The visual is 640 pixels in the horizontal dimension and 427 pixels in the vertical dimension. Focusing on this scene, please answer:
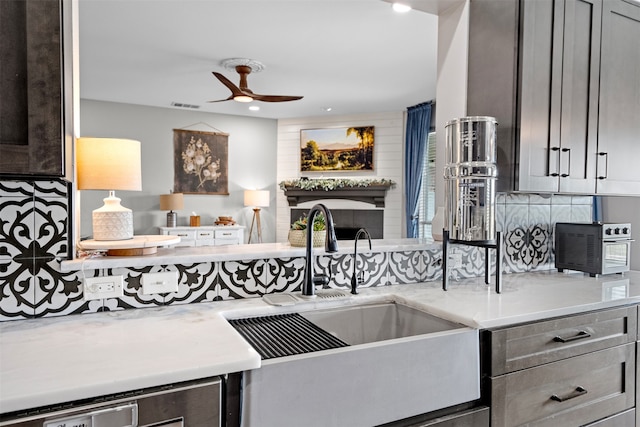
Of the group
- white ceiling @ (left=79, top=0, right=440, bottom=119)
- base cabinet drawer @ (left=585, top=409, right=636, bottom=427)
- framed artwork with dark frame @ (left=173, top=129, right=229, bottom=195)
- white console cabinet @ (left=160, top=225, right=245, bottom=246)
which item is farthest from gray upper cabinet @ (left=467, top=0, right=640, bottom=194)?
framed artwork with dark frame @ (left=173, top=129, right=229, bottom=195)

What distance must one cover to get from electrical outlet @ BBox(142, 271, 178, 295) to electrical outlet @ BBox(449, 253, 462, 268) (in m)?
1.32

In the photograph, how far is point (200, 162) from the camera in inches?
261

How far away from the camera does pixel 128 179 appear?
58.6 inches

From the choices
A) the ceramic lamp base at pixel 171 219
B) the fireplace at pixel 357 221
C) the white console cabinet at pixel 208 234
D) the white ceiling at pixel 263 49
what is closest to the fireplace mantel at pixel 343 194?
the fireplace at pixel 357 221

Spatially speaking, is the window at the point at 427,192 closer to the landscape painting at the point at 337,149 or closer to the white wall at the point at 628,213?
the landscape painting at the point at 337,149

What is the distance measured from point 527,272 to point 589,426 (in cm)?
95

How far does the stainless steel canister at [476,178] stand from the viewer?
5.82ft

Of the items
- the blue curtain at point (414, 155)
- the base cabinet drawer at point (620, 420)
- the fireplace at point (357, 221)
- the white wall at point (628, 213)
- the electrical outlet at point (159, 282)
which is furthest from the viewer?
the fireplace at point (357, 221)

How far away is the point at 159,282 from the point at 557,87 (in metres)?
1.98

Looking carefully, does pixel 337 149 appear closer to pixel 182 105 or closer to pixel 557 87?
pixel 182 105

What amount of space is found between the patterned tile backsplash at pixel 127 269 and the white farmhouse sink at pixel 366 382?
1.89 feet

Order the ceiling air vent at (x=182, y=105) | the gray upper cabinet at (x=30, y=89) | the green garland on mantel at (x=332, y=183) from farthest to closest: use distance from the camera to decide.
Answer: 1. the green garland on mantel at (x=332, y=183)
2. the ceiling air vent at (x=182, y=105)
3. the gray upper cabinet at (x=30, y=89)

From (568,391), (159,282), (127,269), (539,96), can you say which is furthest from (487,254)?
(127,269)

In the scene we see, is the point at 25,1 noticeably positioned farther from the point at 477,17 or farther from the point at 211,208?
the point at 211,208
